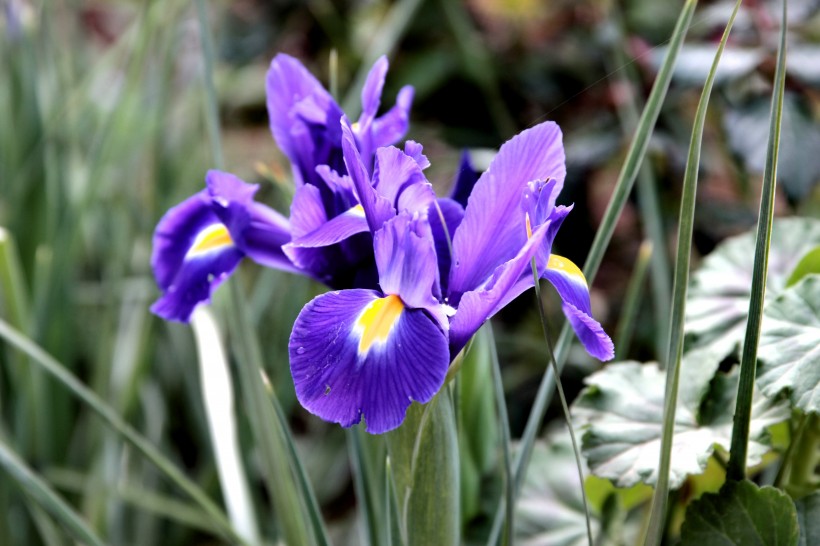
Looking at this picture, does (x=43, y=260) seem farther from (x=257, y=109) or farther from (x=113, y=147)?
(x=257, y=109)

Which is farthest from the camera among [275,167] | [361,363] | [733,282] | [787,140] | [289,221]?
[275,167]

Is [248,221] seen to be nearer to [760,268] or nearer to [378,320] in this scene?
[378,320]

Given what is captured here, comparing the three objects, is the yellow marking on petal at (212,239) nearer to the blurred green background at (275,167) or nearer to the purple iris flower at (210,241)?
the purple iris flower at (210,241)

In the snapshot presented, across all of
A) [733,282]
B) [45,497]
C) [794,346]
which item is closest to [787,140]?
[733,282]

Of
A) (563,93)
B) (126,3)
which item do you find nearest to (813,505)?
(563,93)

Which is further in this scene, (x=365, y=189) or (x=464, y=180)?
(x=464, y=180)

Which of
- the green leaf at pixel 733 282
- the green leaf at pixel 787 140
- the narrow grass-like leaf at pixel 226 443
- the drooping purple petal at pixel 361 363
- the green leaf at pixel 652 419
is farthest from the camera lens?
the green leaf at pixel 787 140

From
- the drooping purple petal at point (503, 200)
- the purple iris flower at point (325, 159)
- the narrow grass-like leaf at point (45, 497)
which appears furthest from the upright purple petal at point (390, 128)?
the narrow grass-like leaf at point (45, 497)
